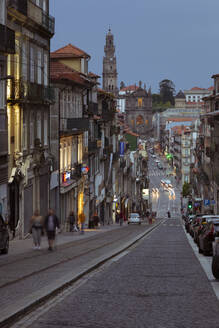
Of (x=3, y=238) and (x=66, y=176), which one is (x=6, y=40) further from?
(x=66, y=176)

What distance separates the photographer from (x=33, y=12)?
36531 mm

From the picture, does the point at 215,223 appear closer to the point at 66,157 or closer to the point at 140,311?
the point at 140,311

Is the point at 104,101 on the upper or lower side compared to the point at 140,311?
upper

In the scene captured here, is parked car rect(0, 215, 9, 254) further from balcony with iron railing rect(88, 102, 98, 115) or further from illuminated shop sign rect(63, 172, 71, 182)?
balcony with iron railing rect(88, 102, 98, 115)

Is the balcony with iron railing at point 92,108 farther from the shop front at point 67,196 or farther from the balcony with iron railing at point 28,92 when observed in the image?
the balcony with iron railing at point 28,92

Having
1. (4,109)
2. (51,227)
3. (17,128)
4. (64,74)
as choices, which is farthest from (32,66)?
(51,227)

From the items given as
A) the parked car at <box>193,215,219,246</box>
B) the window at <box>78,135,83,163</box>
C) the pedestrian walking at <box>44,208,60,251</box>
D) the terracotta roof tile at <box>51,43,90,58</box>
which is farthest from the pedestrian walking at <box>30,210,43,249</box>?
the terracotta roof tile at <box>51,43,90,58</box>

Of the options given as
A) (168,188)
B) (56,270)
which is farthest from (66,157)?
(168,188)

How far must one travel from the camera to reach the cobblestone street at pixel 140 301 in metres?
9.72

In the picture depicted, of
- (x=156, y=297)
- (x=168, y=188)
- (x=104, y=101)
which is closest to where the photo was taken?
(x=156, y=297)

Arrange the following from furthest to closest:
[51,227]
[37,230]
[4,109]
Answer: [4,109]
[37,230]
[51,227]

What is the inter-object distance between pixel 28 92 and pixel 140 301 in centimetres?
2406

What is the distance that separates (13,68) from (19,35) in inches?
79.5

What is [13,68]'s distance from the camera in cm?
3256
